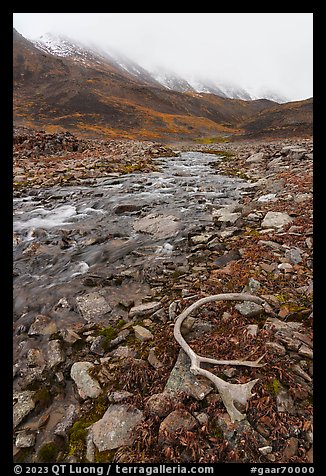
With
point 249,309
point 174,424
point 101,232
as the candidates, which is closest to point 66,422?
point 174,424

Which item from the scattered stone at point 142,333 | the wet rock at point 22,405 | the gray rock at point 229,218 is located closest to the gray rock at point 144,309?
the scattered stone at point 142,333

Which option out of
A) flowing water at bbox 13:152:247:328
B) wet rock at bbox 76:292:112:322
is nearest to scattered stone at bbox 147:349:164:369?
wet rock at bbox 76:292:112:322

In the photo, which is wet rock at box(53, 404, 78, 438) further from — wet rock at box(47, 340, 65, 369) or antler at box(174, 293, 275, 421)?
antler at box(174, 293, 275, 421)

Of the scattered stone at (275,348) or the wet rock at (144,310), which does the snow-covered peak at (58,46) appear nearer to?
the wet rock at (144,310)

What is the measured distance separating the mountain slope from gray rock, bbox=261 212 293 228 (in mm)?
54230

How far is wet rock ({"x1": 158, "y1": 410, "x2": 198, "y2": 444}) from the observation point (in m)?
3.04

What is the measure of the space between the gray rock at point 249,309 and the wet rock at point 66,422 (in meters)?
2.85

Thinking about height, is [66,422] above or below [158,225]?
below

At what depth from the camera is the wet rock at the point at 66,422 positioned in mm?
3514

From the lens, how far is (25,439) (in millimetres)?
3516

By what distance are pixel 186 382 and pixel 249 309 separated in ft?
5.55

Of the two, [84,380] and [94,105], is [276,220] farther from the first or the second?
[94,105]

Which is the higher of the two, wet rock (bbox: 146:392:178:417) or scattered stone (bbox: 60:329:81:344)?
scattered stone (bbox: 60:329:81:344)
